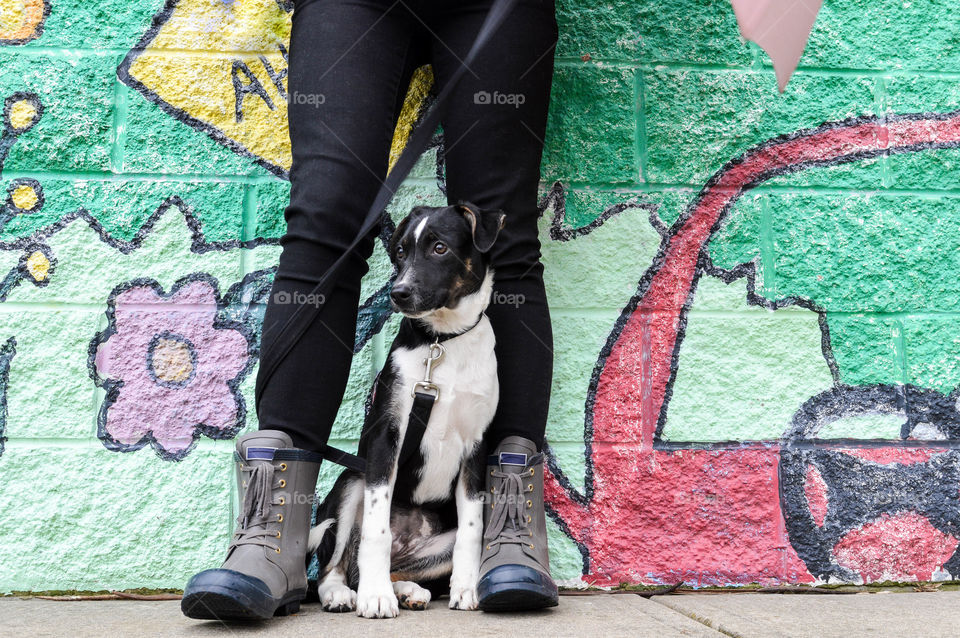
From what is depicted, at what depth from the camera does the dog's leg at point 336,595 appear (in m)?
1.82

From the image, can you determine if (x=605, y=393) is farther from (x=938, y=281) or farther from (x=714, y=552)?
(x=938, y=281)

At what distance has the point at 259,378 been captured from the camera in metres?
1.81

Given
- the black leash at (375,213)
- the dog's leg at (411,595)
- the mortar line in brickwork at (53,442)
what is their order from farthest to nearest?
the mortar line in brickwork at (53,442), the dog's leg at (411,595), the black leash at (375,213)

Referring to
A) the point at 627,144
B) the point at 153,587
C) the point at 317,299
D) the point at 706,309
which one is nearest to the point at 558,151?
the point at 627,144

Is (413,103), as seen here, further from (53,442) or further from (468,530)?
(53,442)

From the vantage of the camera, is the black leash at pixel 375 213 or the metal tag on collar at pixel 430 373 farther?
the metal tag on collar at pixel 430 373

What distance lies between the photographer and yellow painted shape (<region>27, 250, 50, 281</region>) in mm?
2354

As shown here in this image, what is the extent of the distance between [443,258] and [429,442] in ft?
1.60

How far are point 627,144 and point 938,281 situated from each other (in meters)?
1.10

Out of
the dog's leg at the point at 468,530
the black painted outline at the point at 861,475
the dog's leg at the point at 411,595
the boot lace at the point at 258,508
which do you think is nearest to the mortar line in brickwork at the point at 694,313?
the black painted outline at the point at 861,475

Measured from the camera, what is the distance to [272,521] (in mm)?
1727

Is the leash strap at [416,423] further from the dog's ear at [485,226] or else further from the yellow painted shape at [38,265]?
the yellow painted shape at [38,265]

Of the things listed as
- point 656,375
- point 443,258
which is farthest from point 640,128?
point 443,258

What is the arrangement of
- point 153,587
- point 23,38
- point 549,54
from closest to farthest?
point 549,54
point 153,587
point 23,38
